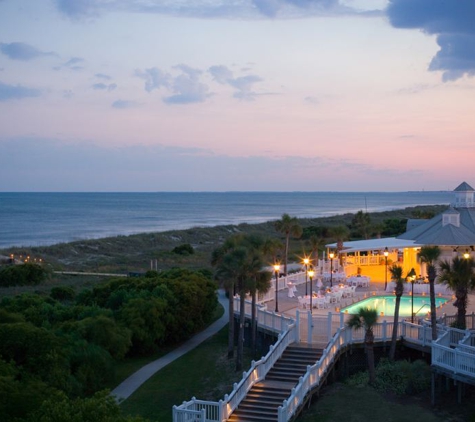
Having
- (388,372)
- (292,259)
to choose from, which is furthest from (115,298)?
(292,259)

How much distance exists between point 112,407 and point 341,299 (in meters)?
20.3

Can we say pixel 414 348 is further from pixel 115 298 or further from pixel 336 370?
pixel 115 298

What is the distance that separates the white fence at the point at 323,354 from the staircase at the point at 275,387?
19 cm

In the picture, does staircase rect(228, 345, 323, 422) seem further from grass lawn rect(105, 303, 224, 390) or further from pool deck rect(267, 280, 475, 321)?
grass lawn rect(105, 303, 224, 390)

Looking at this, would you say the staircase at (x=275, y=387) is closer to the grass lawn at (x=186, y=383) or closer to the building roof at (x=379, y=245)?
the grass lawn at (x=186, y=383)

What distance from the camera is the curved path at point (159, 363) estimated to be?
808 inches

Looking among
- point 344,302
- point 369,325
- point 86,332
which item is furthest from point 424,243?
point 86,332

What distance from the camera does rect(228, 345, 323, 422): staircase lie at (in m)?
17.6

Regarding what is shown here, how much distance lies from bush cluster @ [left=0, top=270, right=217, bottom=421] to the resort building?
11226mm

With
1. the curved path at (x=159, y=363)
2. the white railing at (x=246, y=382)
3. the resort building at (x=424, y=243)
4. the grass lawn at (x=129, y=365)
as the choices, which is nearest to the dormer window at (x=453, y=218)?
the resort building at (x=424, y=243)

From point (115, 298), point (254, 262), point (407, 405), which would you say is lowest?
point (407, 405)

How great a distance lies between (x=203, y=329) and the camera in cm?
2855

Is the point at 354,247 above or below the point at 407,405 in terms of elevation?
above

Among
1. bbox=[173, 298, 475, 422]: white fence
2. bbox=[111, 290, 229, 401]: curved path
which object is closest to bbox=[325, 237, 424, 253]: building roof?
bbox=[111, 290, 229, 401]: curved path
